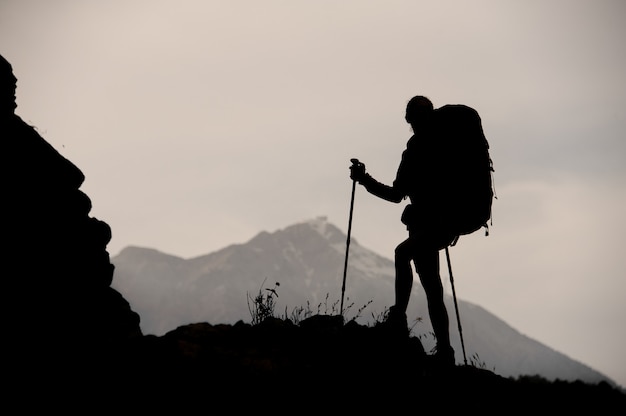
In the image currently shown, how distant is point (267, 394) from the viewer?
15.1 feet

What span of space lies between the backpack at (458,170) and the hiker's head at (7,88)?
5.91m

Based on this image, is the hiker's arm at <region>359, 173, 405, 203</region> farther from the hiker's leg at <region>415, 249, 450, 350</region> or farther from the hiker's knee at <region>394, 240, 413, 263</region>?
the hiker's leg at <region>415, 249, 450, 350</region>

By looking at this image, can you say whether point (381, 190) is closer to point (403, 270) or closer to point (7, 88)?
point (403, 270)

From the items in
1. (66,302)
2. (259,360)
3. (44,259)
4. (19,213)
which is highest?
(19,213)

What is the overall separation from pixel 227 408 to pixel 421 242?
9.17ft

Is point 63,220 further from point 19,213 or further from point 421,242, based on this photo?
point 421,242

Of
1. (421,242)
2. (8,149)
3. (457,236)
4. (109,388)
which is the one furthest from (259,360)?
(8,149)

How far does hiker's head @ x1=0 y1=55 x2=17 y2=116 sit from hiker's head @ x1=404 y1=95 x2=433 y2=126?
18.5ft

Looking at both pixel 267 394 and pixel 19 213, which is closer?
pixel 267 394

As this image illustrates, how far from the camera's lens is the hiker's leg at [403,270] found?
19.2ft

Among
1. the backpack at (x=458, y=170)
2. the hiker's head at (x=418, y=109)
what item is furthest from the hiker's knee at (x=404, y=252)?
the hiker's head at (x=418, y=109)

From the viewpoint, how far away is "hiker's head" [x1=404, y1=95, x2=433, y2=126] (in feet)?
19.8

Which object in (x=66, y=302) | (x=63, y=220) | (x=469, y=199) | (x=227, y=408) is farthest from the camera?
(x=63, y=220)

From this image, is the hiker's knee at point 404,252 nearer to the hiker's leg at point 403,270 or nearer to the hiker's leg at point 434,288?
the hiker's leg at point 403,270
